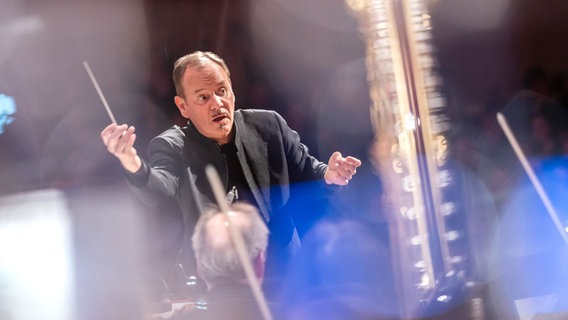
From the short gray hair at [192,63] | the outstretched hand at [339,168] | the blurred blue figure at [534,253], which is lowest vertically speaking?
the blurred blue figure at [534,253]

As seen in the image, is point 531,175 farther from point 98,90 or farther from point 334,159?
point 98,90

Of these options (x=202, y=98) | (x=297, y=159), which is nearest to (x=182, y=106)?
(x=202, y=98)

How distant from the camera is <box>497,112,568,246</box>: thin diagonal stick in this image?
0.63 m

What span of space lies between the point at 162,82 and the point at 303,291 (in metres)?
0.25

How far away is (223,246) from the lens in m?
0.56

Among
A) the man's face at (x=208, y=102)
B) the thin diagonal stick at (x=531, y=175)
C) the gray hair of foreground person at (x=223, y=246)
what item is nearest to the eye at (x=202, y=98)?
the man's face at (x=208, y=102)

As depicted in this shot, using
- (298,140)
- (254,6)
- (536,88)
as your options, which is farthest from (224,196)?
(536,88)

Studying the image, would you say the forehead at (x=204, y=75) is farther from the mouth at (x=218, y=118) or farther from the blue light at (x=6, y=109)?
the blue light at (x=6, y=109)

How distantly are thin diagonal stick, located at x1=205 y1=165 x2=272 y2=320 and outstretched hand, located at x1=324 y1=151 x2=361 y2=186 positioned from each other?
0.36ft

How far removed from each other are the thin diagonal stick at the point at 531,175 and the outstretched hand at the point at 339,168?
0.58 ft

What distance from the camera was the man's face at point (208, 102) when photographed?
1.84 ft

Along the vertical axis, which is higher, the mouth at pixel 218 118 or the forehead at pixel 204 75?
the forehead at pixel 204 75

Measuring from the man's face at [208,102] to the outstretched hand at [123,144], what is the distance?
0.18 ft

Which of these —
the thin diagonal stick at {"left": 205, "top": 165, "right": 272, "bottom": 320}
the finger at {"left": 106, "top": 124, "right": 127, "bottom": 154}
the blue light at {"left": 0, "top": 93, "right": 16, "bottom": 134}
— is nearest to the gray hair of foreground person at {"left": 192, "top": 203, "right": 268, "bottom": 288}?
the thin diagonal stick at {"left": 205, "top": 165, "right": 272, "bottom": 320}
